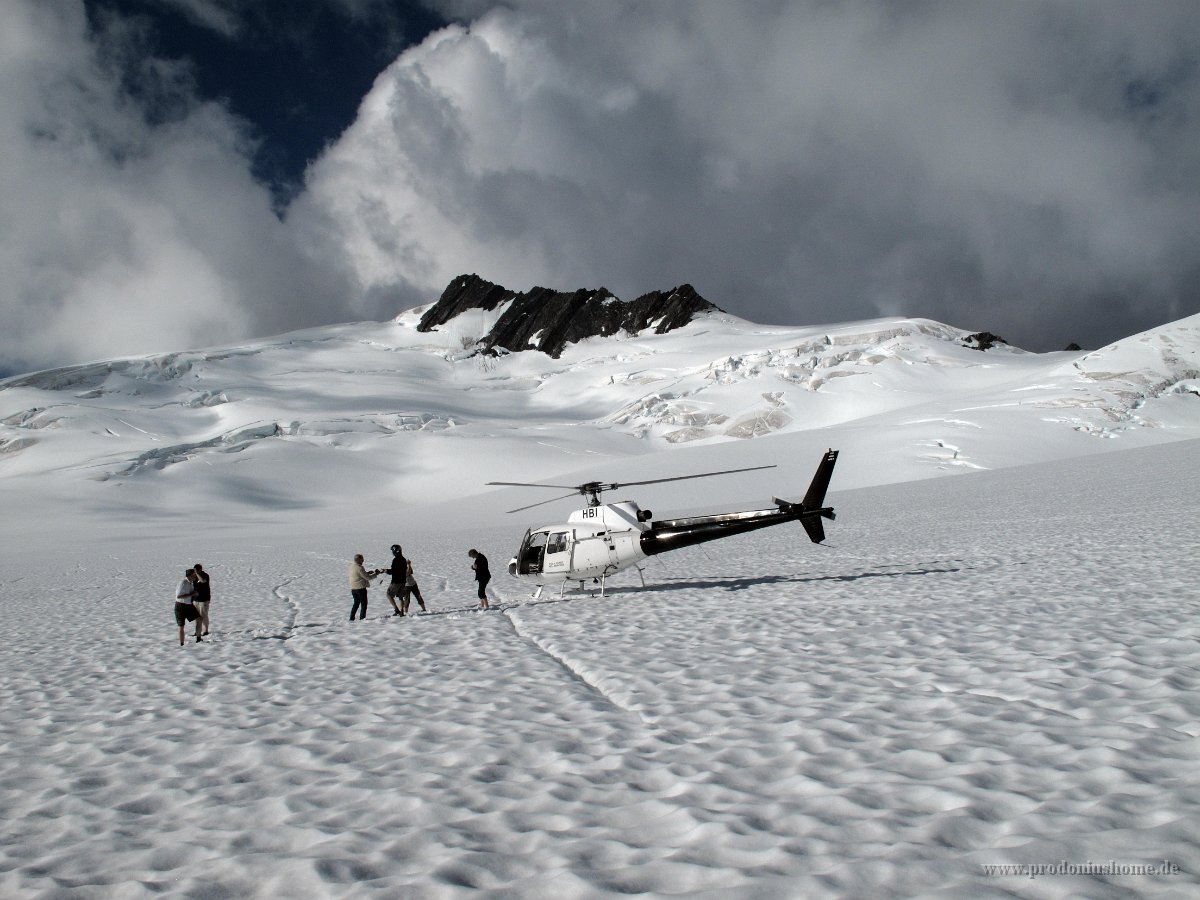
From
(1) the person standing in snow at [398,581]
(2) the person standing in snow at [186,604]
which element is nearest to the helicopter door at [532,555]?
(1) the person standing in snow at [398,581]

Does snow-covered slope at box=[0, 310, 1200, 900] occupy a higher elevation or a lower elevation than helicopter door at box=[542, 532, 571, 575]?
lower

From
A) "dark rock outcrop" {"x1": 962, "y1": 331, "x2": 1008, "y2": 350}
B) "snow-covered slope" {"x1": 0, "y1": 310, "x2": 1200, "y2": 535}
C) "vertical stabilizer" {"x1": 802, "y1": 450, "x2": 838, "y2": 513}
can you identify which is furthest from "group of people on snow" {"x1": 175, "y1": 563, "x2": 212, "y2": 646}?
"dark rock outcrop" {"x1": 962, "y1": 331, "x2": 1008, "y2": 350}

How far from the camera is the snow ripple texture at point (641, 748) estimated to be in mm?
4512

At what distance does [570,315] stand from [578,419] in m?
65.2

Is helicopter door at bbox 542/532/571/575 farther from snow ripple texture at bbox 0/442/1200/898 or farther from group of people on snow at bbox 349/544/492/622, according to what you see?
snow ripple texture at bbox 0/442/1200/898

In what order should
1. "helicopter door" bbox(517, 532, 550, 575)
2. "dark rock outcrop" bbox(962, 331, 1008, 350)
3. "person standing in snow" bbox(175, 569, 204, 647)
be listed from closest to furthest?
"person standing in snow" bbox(175, 569, 204, 647), "helicopter door" bbox(517, 532, 550, 575), "dark rock outcrop" bbox(962, 331, 1008, 350)

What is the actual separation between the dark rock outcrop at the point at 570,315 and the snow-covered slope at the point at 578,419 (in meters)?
24.9

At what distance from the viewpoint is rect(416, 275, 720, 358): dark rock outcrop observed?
557 ft

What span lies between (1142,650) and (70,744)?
12.0 metres

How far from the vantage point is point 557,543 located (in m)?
16.6

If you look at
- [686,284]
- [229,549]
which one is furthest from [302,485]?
[686,284]

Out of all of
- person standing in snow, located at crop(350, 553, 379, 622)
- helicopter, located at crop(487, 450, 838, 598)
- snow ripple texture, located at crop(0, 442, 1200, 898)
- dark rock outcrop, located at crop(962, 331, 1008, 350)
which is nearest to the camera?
snow ripple texture, located at crop(0, 442, 1200, 898)

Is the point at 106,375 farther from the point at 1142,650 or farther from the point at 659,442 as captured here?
the point at 1142,650

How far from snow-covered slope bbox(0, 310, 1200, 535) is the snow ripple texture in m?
46.2
